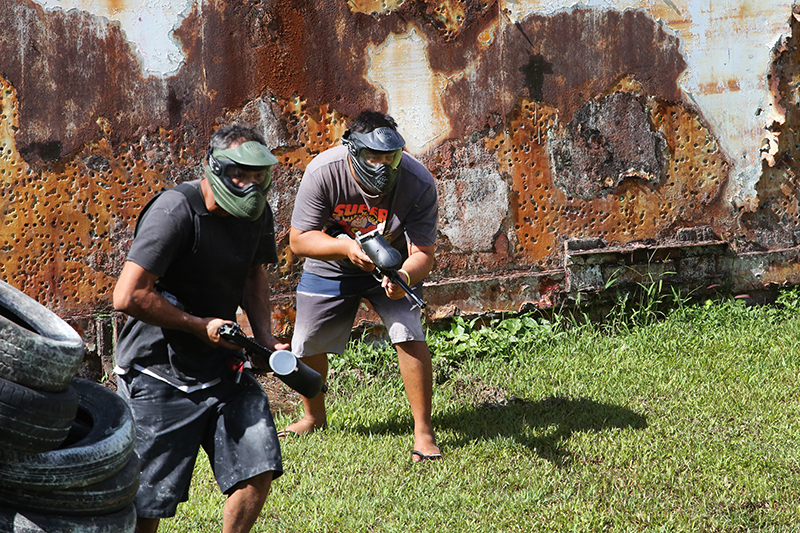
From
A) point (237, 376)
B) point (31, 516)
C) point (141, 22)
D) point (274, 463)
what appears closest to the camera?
point (31, 516)

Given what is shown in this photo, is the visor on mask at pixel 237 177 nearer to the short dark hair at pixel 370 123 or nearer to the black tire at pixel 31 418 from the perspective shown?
the black tire at pixel 31 418

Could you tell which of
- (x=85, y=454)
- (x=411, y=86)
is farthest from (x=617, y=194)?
(x=85, y=454)

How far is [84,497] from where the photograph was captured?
2.50 m

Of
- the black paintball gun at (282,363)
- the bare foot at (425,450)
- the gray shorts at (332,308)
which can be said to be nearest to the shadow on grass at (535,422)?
the bare foot at (425,450)

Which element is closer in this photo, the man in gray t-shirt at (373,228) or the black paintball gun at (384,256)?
the black paintball gun at (384,256)

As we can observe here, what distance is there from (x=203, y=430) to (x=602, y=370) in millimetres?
3298

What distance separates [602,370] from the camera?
562cm

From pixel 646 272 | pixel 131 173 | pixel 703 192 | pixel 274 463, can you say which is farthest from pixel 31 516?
pixel 703 192

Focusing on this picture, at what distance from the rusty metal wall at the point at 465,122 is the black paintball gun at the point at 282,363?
2.62m

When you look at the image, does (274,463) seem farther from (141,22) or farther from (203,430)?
(141,22)

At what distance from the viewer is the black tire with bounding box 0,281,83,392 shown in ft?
7.63

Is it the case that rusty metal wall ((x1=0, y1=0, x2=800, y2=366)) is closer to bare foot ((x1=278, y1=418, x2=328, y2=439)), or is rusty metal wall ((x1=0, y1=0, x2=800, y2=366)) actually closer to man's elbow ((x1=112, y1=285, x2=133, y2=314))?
bare foot ((x1=278, y1=418, x2=328, y2=439))

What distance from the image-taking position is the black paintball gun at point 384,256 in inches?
163

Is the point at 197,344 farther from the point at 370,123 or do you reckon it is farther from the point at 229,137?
the point at 370,123
